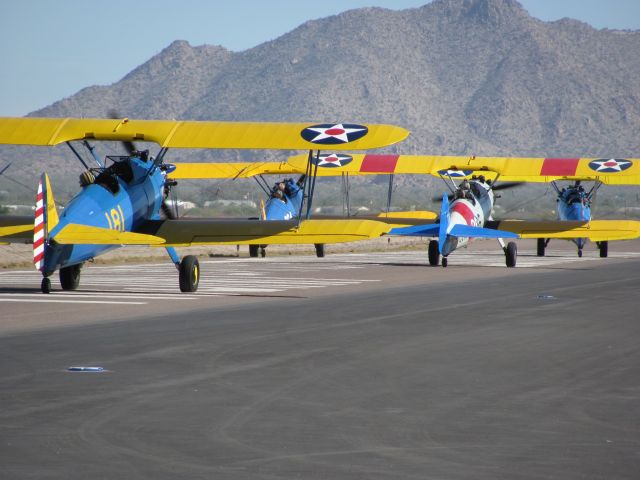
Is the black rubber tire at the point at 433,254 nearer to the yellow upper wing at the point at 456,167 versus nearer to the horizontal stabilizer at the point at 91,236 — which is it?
the yellow upper wing at the point at 456,167

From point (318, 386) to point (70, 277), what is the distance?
36.3 feet

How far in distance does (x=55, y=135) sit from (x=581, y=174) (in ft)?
61.3

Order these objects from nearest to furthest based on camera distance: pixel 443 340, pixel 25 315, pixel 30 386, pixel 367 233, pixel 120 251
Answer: pixel 30 386 < pixel 443 340 < pixel 25 315 < pixel 367 233 < pixel 120 251

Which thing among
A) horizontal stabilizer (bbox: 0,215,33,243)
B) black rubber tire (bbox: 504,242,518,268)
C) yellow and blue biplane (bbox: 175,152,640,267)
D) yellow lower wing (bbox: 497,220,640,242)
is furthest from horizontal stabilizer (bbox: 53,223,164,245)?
black rubber tire (bbox: 504,242,518,268)

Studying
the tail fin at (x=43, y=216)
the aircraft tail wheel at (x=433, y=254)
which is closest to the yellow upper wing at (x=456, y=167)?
the aircraft tail wheel at (x=433, y=254)

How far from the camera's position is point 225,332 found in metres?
14.0

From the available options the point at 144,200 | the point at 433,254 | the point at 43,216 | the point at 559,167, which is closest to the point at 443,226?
the point at 433,254

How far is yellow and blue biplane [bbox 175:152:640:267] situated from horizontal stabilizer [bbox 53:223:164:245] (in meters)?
10.9

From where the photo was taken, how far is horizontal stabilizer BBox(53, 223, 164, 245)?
17266 mm

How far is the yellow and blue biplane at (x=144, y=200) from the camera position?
17.7 m

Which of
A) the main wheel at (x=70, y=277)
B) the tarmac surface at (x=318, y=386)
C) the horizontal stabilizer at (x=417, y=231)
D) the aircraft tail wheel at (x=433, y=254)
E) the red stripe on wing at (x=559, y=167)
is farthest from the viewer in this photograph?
the red stripe on wing at (x=559, y=167)

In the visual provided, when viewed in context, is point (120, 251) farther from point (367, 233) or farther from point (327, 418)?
point (327, 418)

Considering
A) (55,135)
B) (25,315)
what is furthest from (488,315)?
(55,135)

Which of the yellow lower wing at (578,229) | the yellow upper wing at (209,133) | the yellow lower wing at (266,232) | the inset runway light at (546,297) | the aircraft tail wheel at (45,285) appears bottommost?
the inset runway light at (546,297)
